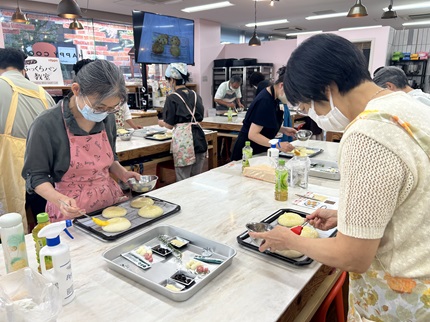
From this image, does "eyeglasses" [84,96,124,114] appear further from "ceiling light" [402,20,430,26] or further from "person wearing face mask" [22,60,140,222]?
"ceiling light" [402,20,430,26]

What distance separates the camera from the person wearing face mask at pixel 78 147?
146 cm

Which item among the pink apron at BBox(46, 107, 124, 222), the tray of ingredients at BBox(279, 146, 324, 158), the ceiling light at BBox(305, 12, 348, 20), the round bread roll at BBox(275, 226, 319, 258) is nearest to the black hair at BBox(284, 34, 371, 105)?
the round bread roll at BBox(275, 226, 319, 258)

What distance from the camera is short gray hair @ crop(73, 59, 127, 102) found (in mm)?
1453

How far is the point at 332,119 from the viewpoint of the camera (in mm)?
1020

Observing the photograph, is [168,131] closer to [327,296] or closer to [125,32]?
[327,296]

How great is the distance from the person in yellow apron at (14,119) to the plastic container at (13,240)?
151 centimetres

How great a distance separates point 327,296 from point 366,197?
794 millimetres

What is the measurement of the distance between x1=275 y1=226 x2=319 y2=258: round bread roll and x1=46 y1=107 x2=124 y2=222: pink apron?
0.99 metres

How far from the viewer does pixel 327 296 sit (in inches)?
55.0

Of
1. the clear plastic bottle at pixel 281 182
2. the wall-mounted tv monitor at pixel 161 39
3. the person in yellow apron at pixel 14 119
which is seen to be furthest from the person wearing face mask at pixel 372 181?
the wall-mounted tv monitor at pixel 161 39

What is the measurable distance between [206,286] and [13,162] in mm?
2064

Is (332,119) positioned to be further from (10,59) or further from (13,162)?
(10,59)

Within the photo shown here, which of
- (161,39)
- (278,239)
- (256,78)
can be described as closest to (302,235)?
(278,239)

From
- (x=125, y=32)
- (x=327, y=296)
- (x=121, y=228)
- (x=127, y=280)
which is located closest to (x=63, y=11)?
(x=121, y=228)
